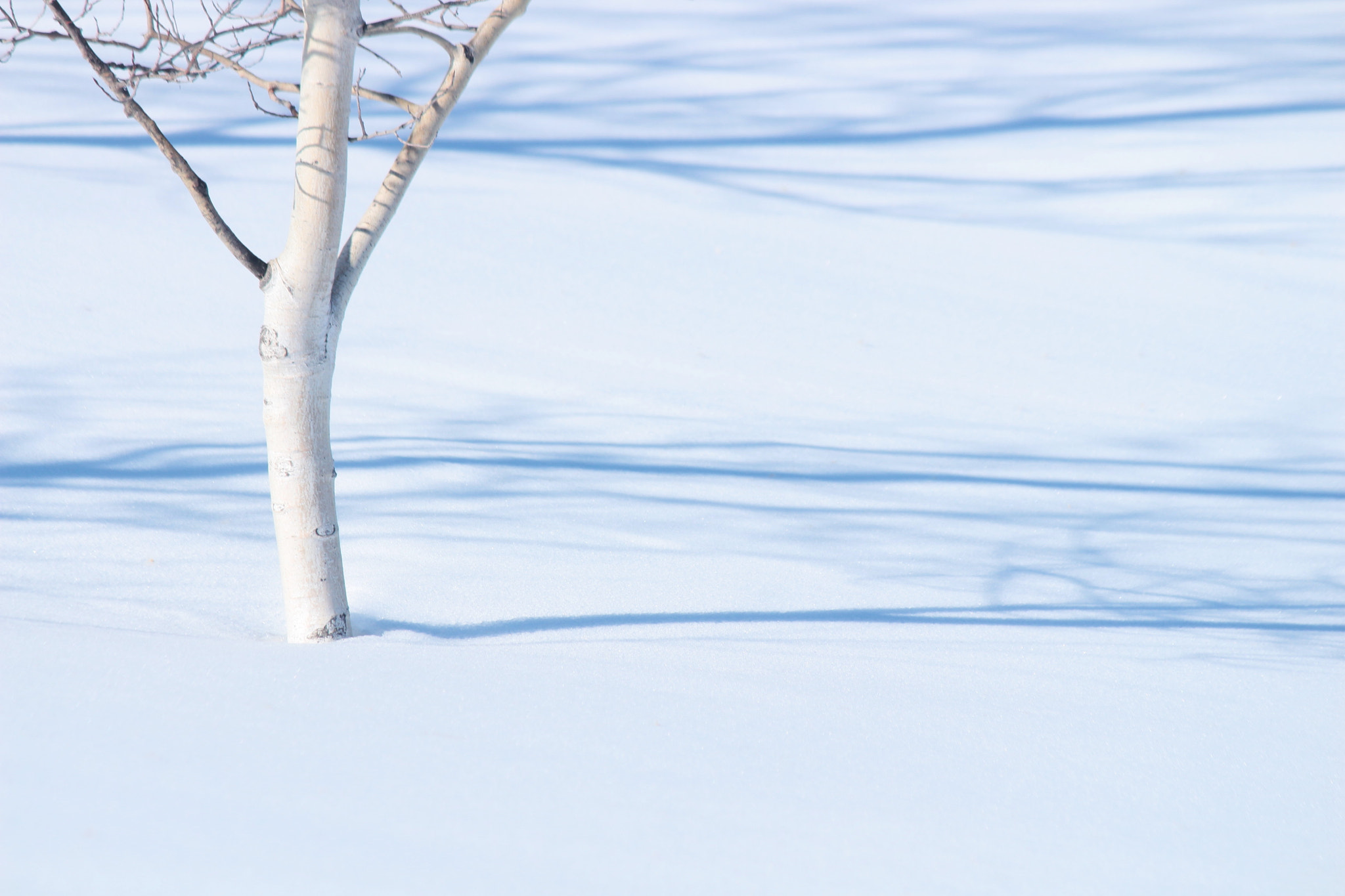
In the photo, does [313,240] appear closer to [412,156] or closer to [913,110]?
[412,156]

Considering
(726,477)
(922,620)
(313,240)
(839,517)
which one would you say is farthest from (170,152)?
(839,517)

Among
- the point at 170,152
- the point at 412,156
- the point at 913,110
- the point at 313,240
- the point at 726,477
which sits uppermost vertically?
the point at 913,110

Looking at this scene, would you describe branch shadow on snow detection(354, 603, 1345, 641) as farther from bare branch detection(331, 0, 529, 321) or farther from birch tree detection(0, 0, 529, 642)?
bare branch detection(331, 0, 529, 321)

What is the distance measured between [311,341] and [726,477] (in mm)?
2570

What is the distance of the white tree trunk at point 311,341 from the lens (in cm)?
296

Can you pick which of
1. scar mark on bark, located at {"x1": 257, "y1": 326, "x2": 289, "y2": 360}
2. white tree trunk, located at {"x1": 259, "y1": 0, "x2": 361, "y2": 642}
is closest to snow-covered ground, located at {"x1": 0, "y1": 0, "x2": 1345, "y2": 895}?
white tree trunk, located at {"x1": 259, "y1": 0, "x2": 361, "y2": 642}

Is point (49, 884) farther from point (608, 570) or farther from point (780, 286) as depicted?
point (780, 286)

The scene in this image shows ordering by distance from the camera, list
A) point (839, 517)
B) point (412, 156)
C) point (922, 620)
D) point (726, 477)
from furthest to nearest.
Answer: point (726, 477) < point (839, 517) < point (922, 620) < point (412, 156)

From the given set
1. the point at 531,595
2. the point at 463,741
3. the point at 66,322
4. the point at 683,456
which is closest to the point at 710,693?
the point at 463,741

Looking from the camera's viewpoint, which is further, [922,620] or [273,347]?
[922,620]

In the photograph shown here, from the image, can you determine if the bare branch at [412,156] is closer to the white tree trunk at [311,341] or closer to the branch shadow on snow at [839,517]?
the white tree trunk at [311,341]

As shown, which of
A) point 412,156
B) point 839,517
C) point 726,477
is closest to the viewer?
point 412,156

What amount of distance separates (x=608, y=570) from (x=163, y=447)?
216 cm

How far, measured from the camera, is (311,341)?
315 cm
